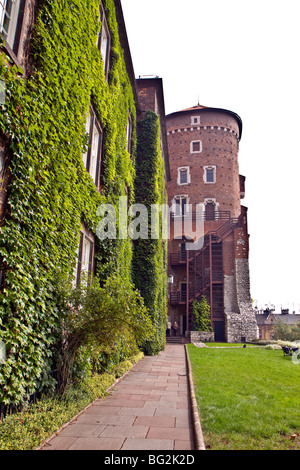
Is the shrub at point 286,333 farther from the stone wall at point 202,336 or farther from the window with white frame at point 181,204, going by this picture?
the window with white frame at point 181,204

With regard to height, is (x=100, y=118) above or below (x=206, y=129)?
below

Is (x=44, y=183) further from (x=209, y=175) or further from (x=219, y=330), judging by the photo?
(x=209, y=175)

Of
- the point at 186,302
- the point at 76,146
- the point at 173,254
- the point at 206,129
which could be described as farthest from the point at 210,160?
the point at 76,146

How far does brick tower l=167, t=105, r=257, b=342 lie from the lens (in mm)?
30078

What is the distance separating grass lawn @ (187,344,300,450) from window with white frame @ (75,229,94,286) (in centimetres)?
365

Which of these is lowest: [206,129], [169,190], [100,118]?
[100,118]

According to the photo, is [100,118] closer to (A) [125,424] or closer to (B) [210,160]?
(A) [125,424]

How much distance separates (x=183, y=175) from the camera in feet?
116

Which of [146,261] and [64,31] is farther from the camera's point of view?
[146,261]

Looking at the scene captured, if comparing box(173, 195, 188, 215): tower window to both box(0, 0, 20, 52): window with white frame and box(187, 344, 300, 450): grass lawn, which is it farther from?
box(0, 0, 20, 52): window with white frame

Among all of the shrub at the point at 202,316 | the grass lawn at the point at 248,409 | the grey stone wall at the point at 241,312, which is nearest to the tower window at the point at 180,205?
the grey stone wall at the point at 241,312

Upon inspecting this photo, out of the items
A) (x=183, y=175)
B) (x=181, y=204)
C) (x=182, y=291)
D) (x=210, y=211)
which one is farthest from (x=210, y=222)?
(x=182, y=291)

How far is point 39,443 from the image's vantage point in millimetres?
3965
